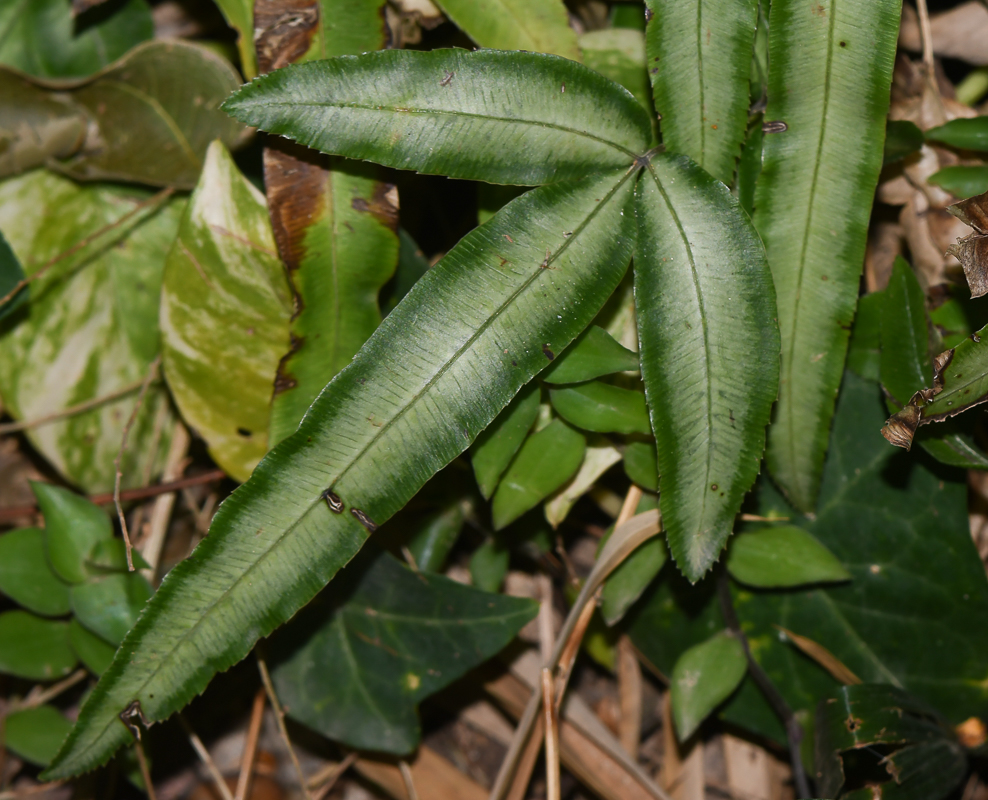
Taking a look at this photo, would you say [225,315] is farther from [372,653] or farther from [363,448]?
[372,653]

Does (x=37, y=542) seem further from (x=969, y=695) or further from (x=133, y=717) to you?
(x=969, y=695)

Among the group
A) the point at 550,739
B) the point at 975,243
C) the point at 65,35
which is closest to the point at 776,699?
the point at 550,739

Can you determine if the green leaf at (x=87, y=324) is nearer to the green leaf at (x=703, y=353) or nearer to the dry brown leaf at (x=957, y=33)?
the green leaf at (x=703, y=353)

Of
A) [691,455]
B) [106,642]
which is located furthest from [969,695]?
[106,642]

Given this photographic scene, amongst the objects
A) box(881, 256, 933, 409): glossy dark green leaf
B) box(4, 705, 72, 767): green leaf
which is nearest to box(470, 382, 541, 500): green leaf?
box(881, 256, 933, 409): glossy dark green leaf

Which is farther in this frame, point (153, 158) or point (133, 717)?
point (153, 158)

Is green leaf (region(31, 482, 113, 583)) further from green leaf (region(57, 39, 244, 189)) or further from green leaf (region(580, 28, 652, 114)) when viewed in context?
green leaf (region(580, 28, 652, 114))

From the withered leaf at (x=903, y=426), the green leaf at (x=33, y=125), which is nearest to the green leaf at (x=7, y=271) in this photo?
the green leaf at (x=33, y=125)
